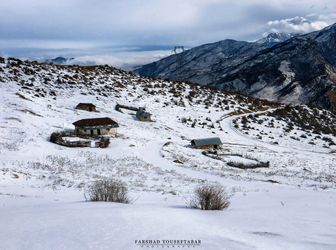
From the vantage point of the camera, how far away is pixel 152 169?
1273 inches

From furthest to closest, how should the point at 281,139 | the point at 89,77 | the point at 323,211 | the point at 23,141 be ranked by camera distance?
the point at 89,77
the point at 281,139
the point at 23,141
the point at 323,211

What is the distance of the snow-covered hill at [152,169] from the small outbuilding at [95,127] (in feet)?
7.34

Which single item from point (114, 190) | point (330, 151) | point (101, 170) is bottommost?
point (330, 151)

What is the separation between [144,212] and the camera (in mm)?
9352

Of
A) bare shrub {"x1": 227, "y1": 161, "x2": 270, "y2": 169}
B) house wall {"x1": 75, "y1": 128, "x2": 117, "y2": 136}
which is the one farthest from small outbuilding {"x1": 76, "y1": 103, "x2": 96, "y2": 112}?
bare shrub {"x1": 227, "y1": 161, "x2": 270, "y2": 169}

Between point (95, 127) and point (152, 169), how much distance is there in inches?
844

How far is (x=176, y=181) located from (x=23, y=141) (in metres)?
21.0

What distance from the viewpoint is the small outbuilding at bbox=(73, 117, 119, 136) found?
50.4m

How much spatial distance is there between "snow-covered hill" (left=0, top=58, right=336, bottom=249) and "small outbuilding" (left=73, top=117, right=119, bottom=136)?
2.24 metres

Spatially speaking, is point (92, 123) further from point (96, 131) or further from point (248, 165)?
point (248, 165)

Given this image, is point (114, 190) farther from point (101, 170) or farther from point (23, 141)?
point (23, 141)

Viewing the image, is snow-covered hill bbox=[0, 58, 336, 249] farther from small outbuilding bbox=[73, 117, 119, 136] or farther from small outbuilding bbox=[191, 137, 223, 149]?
small outbuilding bbox=[73, 117, 119, 136]

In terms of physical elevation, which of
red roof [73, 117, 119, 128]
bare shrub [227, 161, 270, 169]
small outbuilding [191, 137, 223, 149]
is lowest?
bare shrub [227, 161, 270, 169]

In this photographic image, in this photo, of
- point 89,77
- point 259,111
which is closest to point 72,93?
point 89,77
